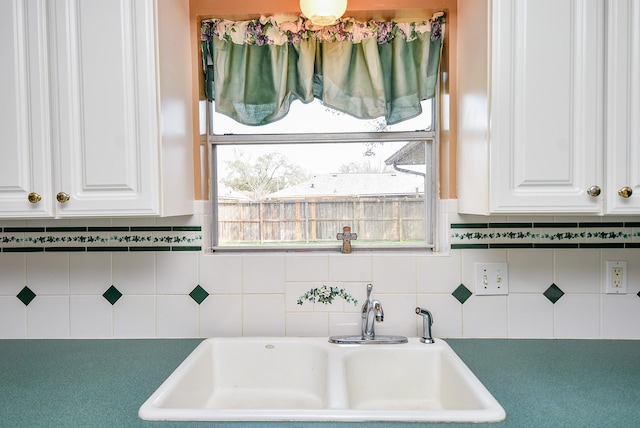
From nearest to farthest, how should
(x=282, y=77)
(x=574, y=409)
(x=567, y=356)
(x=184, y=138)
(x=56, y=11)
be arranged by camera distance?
(x=574, y=409)
(x=56, y=11)
(x=567, y=356)
(x=184, y=138)
(x=282, y=77)

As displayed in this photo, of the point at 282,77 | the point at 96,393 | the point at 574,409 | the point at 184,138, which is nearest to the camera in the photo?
the point at 574,409

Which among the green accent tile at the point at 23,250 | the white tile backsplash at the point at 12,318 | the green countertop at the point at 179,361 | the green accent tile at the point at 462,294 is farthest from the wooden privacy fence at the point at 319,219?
the white tile backsplash at the point at 12,318

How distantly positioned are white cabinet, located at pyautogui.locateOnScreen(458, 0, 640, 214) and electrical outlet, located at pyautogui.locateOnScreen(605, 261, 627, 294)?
0.46 metres

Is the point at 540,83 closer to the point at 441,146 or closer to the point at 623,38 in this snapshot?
the point at 623,38

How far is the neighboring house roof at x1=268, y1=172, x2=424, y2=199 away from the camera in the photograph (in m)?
1.77

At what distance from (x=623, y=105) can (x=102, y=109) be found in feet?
4.87

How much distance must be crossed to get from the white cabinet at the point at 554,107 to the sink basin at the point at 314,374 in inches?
22.4

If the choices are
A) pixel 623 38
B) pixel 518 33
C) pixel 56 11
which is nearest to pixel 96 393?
pixel 56 11

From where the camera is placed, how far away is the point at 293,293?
5.38 ft

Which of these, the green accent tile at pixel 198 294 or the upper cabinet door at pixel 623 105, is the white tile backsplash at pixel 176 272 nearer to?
the green accent tile at pixel 198 294

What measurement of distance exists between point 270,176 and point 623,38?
1226mm

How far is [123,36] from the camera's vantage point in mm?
1292

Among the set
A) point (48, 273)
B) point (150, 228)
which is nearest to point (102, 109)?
point (150, 228)

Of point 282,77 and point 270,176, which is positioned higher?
point 282,77
